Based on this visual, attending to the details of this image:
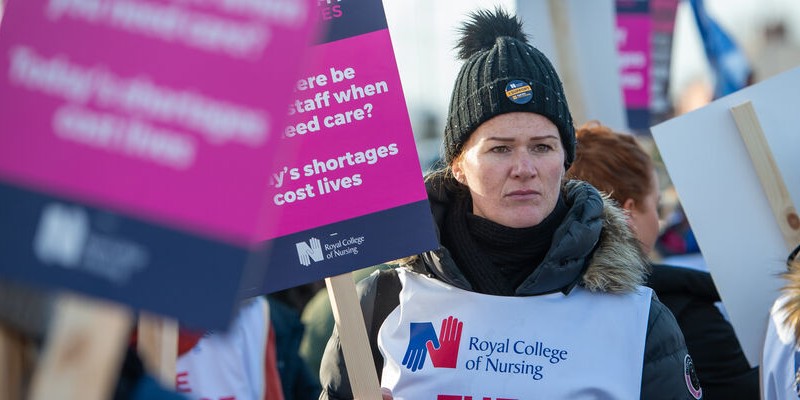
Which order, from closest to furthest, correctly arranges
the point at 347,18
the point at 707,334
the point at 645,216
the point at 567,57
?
the point at 347,18, the point at 707,334, the point at 645,216, the point at 567,57

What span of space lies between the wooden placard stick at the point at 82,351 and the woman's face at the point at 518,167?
5.80 feet

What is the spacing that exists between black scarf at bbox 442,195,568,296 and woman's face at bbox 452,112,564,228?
3cm

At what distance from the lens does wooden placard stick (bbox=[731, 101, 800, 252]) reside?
375cm

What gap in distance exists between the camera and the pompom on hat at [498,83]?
3.25m

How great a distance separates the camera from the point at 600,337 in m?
3.05

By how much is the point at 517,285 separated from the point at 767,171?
114 centimetres

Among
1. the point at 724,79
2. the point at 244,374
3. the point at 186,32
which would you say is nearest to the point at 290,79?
the point at 186,32

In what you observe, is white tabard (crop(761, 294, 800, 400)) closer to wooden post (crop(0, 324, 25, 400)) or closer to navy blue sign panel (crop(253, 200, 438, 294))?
navy blue sign panel (crop(253, 200, 438, 294))

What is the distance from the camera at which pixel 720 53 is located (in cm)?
801

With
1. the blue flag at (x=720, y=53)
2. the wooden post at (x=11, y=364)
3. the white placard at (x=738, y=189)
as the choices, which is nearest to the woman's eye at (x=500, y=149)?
the white placard at (x=738, y=189)

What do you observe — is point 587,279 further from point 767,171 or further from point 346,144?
point 767,171

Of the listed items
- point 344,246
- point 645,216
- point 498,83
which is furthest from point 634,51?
point 344,246

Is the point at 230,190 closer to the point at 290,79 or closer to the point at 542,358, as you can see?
the point at 290,79

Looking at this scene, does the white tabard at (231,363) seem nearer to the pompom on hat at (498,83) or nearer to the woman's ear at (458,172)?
the woman's ear at (458,172)
